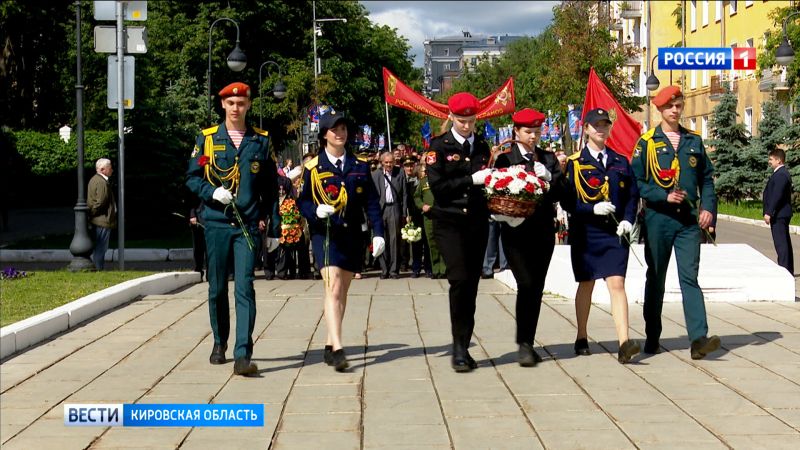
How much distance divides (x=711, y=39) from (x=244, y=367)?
4916 cm

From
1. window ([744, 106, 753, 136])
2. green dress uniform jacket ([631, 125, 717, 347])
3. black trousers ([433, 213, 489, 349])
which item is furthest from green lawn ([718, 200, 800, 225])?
black trousers ([433, 213, 489, 349])

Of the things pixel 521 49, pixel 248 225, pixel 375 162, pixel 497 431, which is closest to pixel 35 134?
pixel 375 162

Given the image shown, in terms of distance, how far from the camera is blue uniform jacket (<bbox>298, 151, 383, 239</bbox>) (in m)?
9.09

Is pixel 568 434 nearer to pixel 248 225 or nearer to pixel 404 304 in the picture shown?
pixel 248 225

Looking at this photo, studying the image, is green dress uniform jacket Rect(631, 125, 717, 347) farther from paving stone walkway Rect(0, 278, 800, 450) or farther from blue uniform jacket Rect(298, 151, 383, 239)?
blue uniform jacket Rect(298, 151, 383, 239)

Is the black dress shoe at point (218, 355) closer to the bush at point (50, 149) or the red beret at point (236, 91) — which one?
the red beret at point (236, 91)

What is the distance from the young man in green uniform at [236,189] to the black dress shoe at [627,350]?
271cm

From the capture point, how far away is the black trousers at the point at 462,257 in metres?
8.84

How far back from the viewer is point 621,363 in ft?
29.8

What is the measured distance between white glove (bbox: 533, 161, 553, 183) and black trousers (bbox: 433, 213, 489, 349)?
1.68 feet

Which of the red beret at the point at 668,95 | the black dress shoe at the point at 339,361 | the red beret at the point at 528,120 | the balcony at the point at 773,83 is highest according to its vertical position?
the balcony at the point at 773,83

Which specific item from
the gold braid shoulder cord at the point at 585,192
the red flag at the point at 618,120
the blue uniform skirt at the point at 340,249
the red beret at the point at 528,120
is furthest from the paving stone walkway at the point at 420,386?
the red flag at the point at 618,120

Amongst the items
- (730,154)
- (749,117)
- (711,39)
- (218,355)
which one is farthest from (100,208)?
(711,39)

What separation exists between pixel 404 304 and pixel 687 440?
24.0 feet
